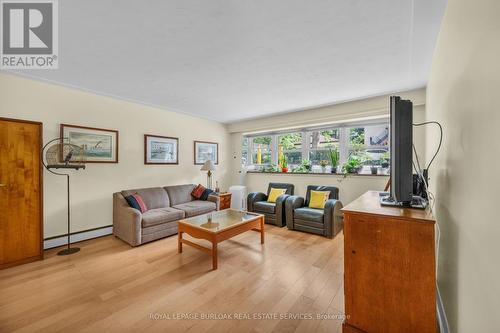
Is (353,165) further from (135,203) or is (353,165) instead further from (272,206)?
(135,203)

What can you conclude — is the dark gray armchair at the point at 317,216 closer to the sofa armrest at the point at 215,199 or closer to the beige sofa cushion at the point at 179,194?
the sofa armrest at the point at 215,199

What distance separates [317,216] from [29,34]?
4.32 meters

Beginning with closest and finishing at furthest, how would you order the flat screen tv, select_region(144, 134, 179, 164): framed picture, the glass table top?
the flat screen tv → the glass table top → select_region(144, 134, 179, 164): framed picture

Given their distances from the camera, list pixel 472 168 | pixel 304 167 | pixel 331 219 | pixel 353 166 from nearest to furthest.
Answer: pixel 472 168
pixel 331 219
pixel 353 166
pixel 304 167

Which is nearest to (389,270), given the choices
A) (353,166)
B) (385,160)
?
(353,166)

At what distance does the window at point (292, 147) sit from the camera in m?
5.25

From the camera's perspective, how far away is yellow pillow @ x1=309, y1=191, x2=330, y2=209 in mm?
4066

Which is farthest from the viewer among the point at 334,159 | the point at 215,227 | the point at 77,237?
the point at 334,159

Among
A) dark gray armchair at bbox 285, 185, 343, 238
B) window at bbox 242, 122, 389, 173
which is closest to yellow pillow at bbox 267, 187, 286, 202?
dark gray armchair at bbox 285, 185, 343, 238

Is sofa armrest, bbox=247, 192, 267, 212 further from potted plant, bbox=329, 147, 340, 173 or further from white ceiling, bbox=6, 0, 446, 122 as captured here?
white ceiling, bbox=6, 0, 446, 122

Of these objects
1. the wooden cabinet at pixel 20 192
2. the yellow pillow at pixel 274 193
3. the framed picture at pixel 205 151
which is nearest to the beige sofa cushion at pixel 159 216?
the wooden cabinet at pixel 20 192

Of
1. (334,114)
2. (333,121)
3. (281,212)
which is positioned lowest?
(281,212)

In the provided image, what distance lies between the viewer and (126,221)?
11.1 feet

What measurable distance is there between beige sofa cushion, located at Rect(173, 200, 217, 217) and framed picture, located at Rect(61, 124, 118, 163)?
1522 mm
